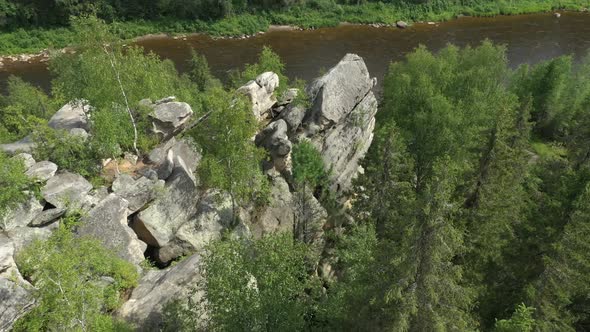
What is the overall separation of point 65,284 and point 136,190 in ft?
43.1

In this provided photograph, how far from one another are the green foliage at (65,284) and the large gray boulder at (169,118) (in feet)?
57.7

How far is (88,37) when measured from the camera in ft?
114

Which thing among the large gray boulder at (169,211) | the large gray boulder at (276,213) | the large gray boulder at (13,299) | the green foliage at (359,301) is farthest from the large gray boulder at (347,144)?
the large gray boulder at (13,299)

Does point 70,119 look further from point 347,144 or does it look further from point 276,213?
point 347,144

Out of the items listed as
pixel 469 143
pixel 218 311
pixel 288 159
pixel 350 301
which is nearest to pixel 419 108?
pixel 469 143

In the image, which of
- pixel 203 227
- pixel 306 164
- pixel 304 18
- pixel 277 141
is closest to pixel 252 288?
pixel 203 227

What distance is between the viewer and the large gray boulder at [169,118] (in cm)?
3997

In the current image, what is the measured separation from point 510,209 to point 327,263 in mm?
14745

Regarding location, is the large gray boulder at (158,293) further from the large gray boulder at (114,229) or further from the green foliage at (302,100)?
the green foliage at (302,100)

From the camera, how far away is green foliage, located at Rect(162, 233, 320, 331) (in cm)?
2052

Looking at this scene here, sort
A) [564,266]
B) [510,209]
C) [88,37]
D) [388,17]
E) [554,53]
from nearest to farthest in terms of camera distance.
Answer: [564,266], [510,209], [88,37], [554,53], [388,17]

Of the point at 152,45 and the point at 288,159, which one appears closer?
the point at 288,159

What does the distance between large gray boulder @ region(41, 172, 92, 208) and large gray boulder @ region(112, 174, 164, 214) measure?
211 centimetres

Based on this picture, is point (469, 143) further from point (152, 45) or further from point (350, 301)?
point (152, 45)
